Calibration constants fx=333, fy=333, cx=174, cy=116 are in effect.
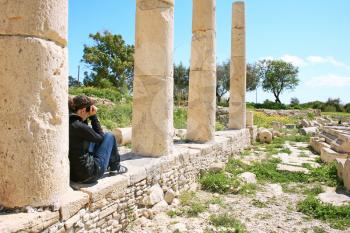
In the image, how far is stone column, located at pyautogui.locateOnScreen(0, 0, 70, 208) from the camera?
11.1 ft

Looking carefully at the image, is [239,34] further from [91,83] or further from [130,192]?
[91,83]

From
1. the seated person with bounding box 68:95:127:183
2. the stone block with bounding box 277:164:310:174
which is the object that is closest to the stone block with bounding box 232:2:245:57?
the stone block with bounding box 277:164:310:174

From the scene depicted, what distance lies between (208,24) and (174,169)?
15.7 ft

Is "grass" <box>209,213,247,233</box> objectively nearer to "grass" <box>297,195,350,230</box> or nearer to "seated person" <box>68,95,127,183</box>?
"grass" <box>297,195,350,230</box>

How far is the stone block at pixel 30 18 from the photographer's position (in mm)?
3373

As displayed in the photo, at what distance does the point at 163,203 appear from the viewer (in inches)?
247

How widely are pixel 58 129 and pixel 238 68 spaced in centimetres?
1135

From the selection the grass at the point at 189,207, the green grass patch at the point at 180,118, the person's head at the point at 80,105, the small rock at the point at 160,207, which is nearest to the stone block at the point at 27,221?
the person's head at the point at 80,105

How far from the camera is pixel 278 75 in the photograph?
5662 cm

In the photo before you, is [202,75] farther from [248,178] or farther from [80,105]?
[80,105]

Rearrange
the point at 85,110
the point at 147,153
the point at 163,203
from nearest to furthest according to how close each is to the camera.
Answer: the point at 85,110, the point at 163,203, the point at 147,153

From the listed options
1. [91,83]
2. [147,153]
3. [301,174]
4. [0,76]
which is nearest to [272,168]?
[301,174]

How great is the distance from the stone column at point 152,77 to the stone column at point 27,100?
3315 millimetres

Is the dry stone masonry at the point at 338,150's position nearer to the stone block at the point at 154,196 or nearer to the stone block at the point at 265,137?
the stone block at the point at 265,137
